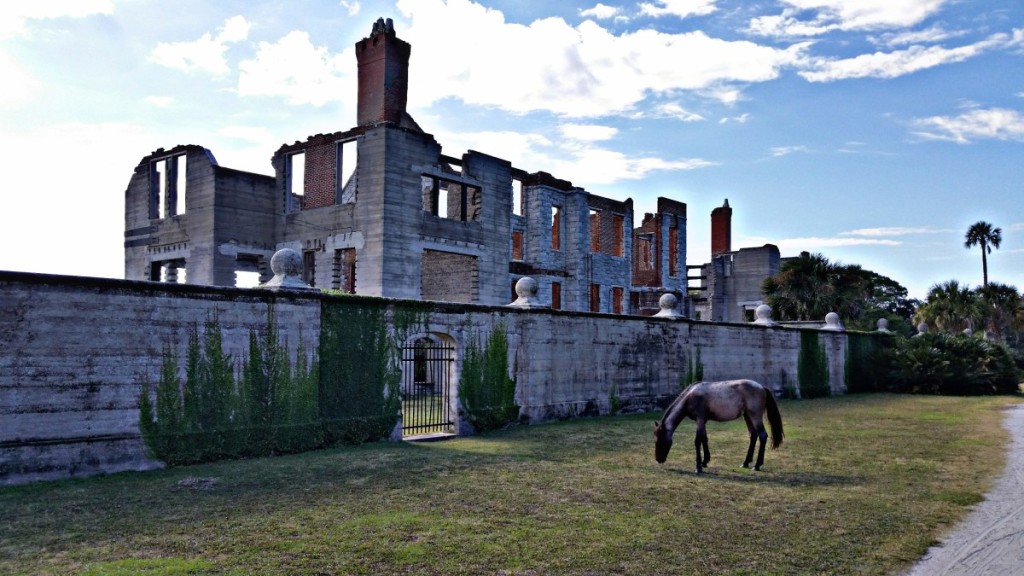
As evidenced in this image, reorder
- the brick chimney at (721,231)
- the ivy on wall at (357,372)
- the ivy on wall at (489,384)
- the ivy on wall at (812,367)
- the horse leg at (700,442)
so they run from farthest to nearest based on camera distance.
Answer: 1. the brick chimney at (721,231)
2. the ivy on wall at (812,367)
3. the ivy on wall at (489,384)
4. the ivy on wall at (357,372)
5. the horse leg at (700,442)

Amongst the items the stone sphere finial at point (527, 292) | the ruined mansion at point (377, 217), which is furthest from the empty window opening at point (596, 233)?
the stone sphere finial at point (527, 292)

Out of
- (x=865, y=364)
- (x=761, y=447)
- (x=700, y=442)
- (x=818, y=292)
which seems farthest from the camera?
(x=818, y=292)

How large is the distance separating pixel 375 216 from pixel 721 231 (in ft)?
112

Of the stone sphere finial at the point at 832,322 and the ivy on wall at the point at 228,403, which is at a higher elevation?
the stone sphere finial at the point at 832,322

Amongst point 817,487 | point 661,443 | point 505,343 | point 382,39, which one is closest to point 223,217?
point 382,39

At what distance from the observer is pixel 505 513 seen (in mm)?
7828

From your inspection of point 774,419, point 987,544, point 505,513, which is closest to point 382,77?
point 774,419

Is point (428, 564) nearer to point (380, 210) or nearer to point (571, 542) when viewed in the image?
point (571, 542)

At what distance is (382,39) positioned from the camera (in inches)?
1160

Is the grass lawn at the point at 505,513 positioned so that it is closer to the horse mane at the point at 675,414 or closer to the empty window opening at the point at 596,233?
the horse mane at the point at 675,414

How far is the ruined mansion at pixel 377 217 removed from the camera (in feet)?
91.2

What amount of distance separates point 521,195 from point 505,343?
20.2 meters

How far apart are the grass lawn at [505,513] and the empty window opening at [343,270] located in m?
17.1

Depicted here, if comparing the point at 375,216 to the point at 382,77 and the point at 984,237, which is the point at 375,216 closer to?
the point at 382,77
